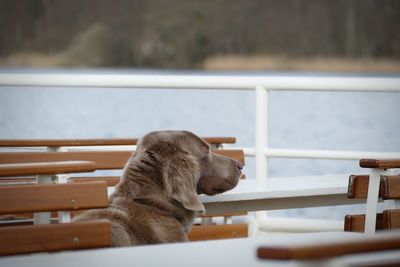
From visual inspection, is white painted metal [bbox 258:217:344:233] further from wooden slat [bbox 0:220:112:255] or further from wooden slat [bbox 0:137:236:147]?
wooden slat [bbox 0:220:112:255]

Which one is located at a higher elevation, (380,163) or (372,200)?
(380,163)

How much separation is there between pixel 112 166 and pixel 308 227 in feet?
5.25

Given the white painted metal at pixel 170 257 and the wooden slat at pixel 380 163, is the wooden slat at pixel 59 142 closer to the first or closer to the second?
the wooden slat at pixel 380 163

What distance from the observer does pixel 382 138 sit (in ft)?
96.4

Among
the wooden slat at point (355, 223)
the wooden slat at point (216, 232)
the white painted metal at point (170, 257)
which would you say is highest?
the white painted metal at point (170, 257)

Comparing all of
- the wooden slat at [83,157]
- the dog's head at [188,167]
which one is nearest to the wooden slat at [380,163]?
the dog's head at [188,167]

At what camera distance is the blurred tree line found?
5644 cm

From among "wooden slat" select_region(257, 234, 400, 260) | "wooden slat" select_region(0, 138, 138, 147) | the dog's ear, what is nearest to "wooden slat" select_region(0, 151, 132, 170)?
"wooden slat" select_region(0, 138, 138, 147)

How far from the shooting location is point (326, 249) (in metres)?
2.33

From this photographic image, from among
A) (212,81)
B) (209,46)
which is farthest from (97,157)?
(209,46)

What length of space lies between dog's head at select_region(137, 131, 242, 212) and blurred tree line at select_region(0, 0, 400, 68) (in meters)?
49.7

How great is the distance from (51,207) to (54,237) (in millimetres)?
134

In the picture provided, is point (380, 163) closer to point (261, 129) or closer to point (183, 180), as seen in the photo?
point (183, 180)

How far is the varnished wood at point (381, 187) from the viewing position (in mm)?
4484
